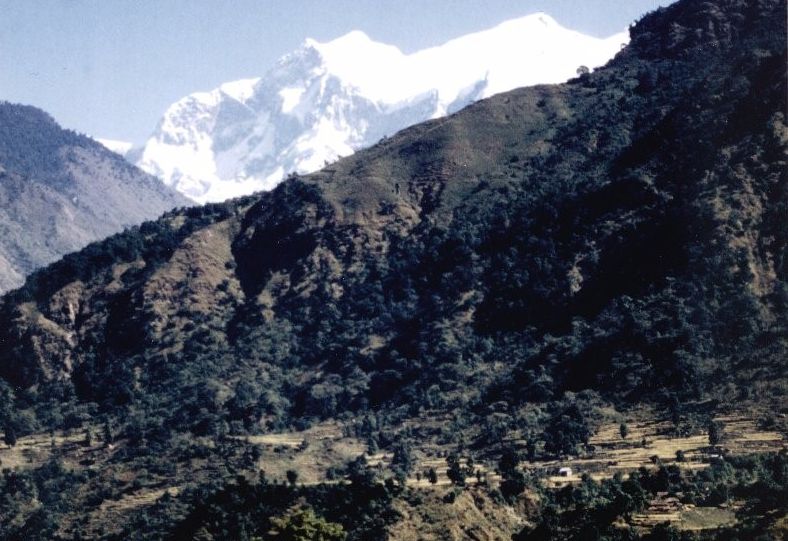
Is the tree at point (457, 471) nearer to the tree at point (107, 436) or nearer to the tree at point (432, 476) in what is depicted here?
the tree at point (432, 476)

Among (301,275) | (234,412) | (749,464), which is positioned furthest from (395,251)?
(749,464)

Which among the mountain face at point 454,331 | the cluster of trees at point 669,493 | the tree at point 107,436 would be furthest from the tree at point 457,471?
the tree at point 107,436

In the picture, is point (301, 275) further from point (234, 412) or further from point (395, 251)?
point (234, 412)

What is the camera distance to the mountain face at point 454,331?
85375mm

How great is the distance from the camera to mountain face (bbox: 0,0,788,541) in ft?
280

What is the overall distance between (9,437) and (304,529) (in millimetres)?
82285

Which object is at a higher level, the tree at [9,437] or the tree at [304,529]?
the tree at [9,437]

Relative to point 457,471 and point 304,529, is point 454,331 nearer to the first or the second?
point 457,471

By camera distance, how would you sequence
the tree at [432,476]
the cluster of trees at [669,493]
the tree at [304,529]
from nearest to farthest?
1. the tree at [304,529]
2. the cluster of trees at [669,493]
3. the tree at [432,476]

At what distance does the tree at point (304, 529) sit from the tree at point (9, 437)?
3096 inches

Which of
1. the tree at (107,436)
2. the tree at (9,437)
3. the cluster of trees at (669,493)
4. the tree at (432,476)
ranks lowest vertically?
the cluster of trees at (669,493)

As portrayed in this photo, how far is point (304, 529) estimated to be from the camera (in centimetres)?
5825

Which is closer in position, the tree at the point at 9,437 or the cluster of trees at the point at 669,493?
the cluster of trees at the point at 669,493

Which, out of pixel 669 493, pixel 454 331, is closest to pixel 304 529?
pixel 669 493
